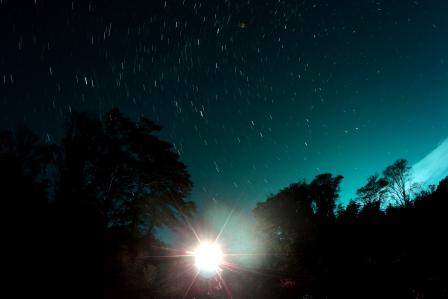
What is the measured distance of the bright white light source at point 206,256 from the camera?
21047 mm

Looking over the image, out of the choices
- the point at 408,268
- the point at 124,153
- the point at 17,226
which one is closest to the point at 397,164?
the point at 408,268

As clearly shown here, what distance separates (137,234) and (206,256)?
6.95 meters

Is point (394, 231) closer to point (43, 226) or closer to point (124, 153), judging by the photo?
point (43, 226)

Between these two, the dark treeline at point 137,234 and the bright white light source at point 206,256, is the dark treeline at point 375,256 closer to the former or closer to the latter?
the dark treeline at point 137,234

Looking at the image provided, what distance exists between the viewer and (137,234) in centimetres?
2055

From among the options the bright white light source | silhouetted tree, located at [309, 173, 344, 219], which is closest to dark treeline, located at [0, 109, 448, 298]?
the bright white light source

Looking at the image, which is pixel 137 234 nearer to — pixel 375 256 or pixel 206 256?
pixel 206 256

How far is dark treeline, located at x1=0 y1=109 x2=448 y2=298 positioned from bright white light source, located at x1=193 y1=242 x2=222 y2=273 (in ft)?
8.25

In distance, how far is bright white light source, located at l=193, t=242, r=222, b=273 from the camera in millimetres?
21047

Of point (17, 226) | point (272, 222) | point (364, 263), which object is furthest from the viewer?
point (272, 222)

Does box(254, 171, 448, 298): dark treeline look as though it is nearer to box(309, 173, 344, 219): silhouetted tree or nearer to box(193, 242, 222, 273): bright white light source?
box(193, 242, 222, 273): bright white light source

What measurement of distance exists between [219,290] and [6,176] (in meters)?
12.7

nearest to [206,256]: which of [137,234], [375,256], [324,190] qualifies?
[137,234]

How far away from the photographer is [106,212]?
1950 centimetres
